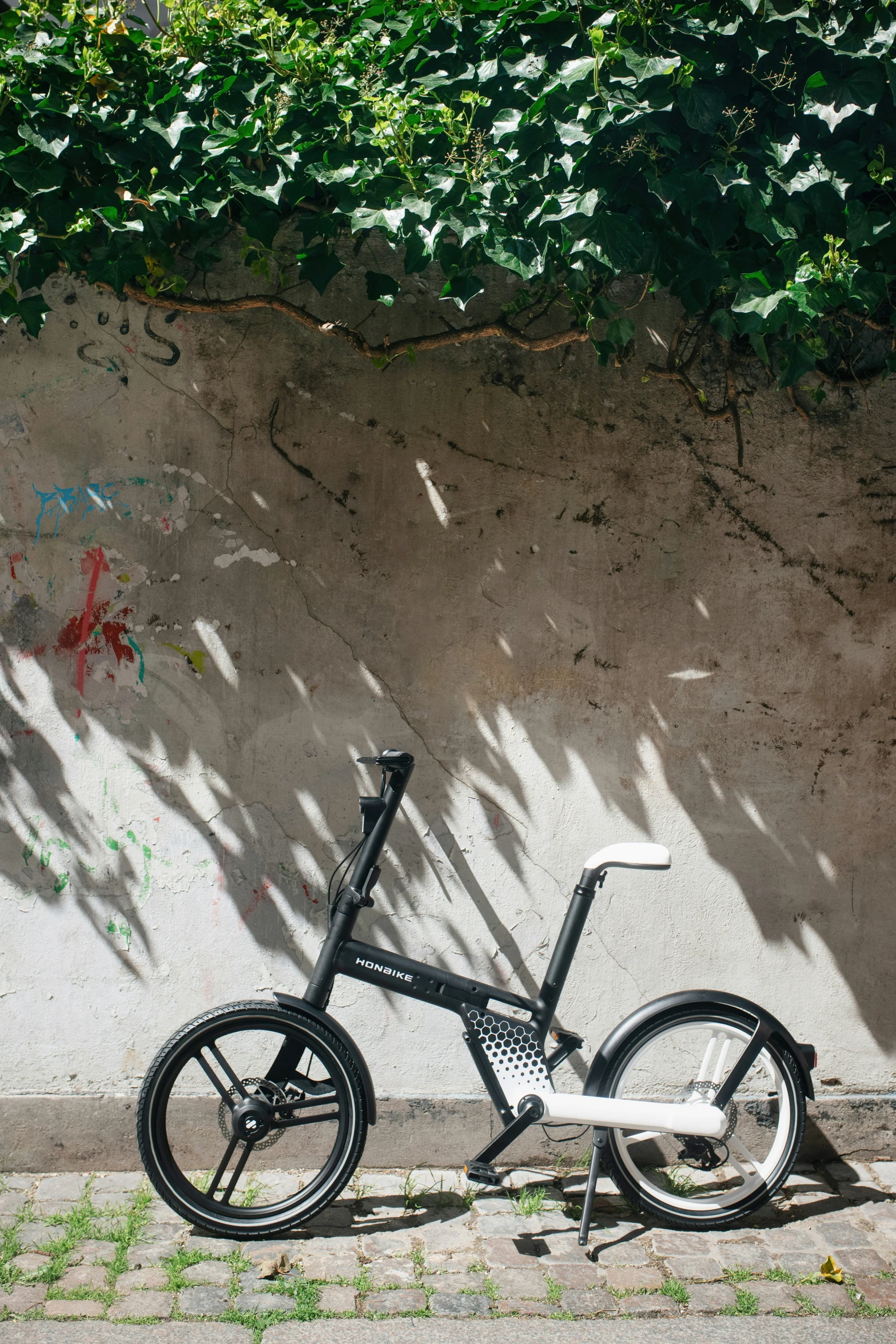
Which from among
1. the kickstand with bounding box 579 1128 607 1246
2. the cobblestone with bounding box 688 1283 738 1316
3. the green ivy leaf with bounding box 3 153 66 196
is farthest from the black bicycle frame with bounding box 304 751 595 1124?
the green ivy leaf with bounding box 3 153 66 196

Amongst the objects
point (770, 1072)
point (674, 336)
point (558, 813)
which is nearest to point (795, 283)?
point (674, 336)

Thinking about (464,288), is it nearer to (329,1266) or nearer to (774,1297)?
(329,1266)

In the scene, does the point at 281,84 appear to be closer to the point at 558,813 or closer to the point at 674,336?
the point at 674,336

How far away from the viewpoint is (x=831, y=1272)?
10.3ft

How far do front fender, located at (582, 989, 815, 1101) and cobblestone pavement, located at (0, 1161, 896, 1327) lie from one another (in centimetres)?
48

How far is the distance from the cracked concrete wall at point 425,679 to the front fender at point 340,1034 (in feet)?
1.34

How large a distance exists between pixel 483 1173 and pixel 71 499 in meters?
2.90

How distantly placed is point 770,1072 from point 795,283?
294 cm

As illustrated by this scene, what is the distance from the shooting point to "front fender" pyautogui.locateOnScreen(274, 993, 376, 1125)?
3.34 m

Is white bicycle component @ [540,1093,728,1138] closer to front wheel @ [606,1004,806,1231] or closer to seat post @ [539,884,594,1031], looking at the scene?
front wheel @ [606,1004,806,1231]

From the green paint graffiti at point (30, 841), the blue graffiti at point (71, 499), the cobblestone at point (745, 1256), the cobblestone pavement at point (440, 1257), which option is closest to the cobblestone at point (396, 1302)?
the cobblestone pavement at point (440, 1257)

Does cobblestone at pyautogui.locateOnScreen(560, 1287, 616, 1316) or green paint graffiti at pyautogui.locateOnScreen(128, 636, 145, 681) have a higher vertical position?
green paint graffiti at pyautogui.locateOnScreen(128, 636, 145, 681)

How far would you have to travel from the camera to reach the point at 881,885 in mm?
3900

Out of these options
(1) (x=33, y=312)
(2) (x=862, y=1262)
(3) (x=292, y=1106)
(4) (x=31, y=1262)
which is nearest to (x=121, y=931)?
(3) (x=292, y=1106)
